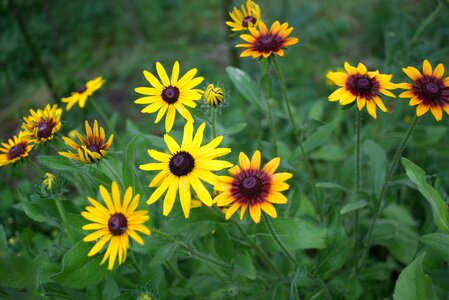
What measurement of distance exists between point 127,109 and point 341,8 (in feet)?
8.42

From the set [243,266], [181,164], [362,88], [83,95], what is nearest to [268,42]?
[362,88]

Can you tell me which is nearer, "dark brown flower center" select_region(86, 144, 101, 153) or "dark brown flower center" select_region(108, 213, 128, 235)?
"dark brown flower center" select_region(108, 213, 128, 235)

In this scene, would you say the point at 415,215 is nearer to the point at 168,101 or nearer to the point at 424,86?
the point at 424,86

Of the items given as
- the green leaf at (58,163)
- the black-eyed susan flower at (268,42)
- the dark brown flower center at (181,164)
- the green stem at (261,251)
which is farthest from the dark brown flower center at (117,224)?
the black-eyed susan flower at (268,42)

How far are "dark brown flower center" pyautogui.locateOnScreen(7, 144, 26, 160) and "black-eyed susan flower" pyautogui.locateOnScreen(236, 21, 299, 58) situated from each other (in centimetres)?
85

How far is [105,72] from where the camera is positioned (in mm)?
4070

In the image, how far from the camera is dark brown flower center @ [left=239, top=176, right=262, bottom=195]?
1074mm

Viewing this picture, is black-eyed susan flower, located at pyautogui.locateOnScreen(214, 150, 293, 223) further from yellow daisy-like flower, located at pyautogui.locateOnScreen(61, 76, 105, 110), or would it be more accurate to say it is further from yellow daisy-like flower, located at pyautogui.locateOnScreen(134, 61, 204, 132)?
yellow daisy-like flower, located at pyautogui.locateOnScreen(61, 76, 105, 110)

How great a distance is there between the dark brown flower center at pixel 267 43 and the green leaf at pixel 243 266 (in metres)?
0.70

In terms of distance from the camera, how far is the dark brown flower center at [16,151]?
140cm

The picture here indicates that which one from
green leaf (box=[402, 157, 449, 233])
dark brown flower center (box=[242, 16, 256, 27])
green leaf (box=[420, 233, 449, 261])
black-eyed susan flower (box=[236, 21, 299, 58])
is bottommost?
green leaf (box=[420, 233, 449, 261])

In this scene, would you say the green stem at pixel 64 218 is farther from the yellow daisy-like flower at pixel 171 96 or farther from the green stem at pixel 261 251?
the green stem at pixel 261 251

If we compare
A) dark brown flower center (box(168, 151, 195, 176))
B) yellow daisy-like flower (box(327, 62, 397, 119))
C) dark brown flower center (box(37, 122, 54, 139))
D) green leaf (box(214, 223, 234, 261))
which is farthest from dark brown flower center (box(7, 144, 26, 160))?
yellow daisy-like flower (box(327, 62, 397, 119))

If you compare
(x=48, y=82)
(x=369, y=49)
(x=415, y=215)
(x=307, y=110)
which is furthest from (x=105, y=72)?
(x=415, y=215)
